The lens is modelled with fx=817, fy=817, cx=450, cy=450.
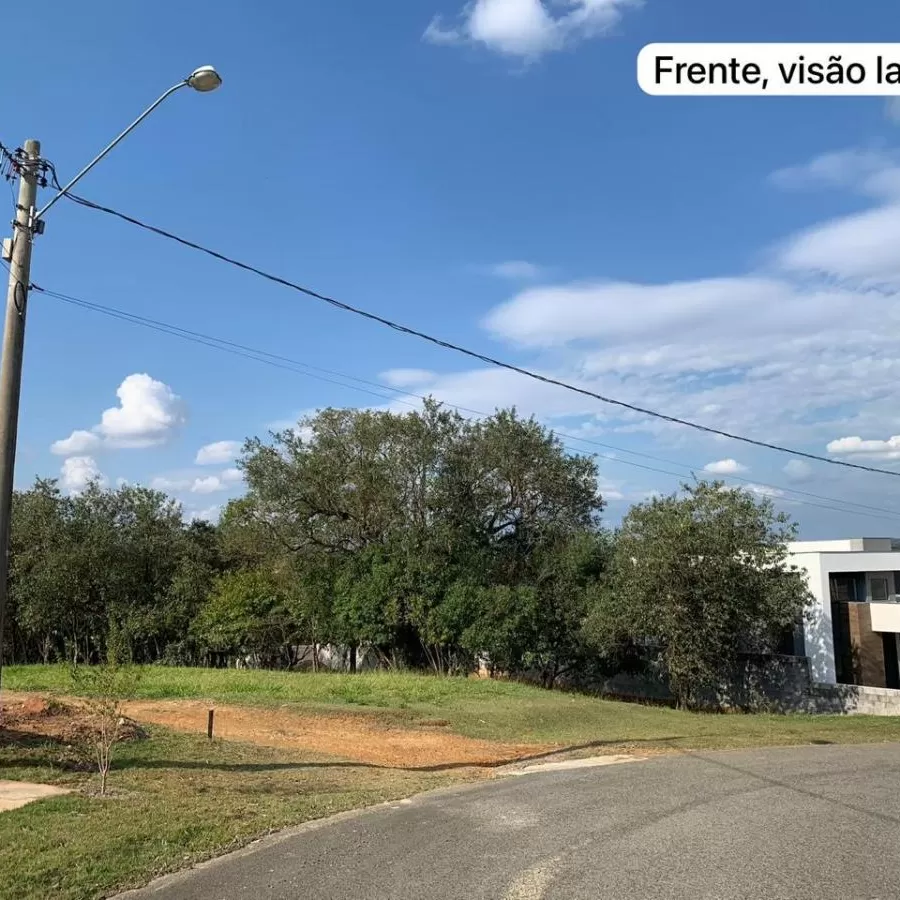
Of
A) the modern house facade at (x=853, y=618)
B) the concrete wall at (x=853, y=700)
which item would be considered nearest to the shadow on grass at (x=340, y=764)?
the concrete wall at (x=853, y=700)

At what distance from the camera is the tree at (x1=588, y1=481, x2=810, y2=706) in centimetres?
2450

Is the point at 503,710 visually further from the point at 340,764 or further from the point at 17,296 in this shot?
the point at 17,296

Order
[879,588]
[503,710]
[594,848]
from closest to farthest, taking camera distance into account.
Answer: [594,848], [503,710], [879,588]

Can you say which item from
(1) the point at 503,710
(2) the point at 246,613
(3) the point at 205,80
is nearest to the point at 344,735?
(1) the point at 503,710

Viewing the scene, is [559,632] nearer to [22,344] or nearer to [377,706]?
[377,706]

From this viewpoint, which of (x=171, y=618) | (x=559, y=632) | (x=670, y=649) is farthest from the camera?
(x=171, y=618)

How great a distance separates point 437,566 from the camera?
29.1 meters

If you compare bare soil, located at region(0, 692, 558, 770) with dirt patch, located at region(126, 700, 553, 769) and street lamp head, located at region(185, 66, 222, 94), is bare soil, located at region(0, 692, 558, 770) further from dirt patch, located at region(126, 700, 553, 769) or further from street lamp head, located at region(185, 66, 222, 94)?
street lamp head, located at region(185, 66, 222, 94)

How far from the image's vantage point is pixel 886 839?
7195 mm

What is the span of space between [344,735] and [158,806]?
23.7 feet

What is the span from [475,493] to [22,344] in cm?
2193

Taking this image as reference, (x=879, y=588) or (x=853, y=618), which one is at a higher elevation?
(x=879, y=588)

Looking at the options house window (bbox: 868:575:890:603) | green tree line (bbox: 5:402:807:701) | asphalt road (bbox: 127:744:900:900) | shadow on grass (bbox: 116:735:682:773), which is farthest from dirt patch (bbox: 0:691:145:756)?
house window (bbox: 868:575:890:603)

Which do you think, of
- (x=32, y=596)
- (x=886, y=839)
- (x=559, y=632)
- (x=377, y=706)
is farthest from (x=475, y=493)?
Answer: (x=886, y=839)
